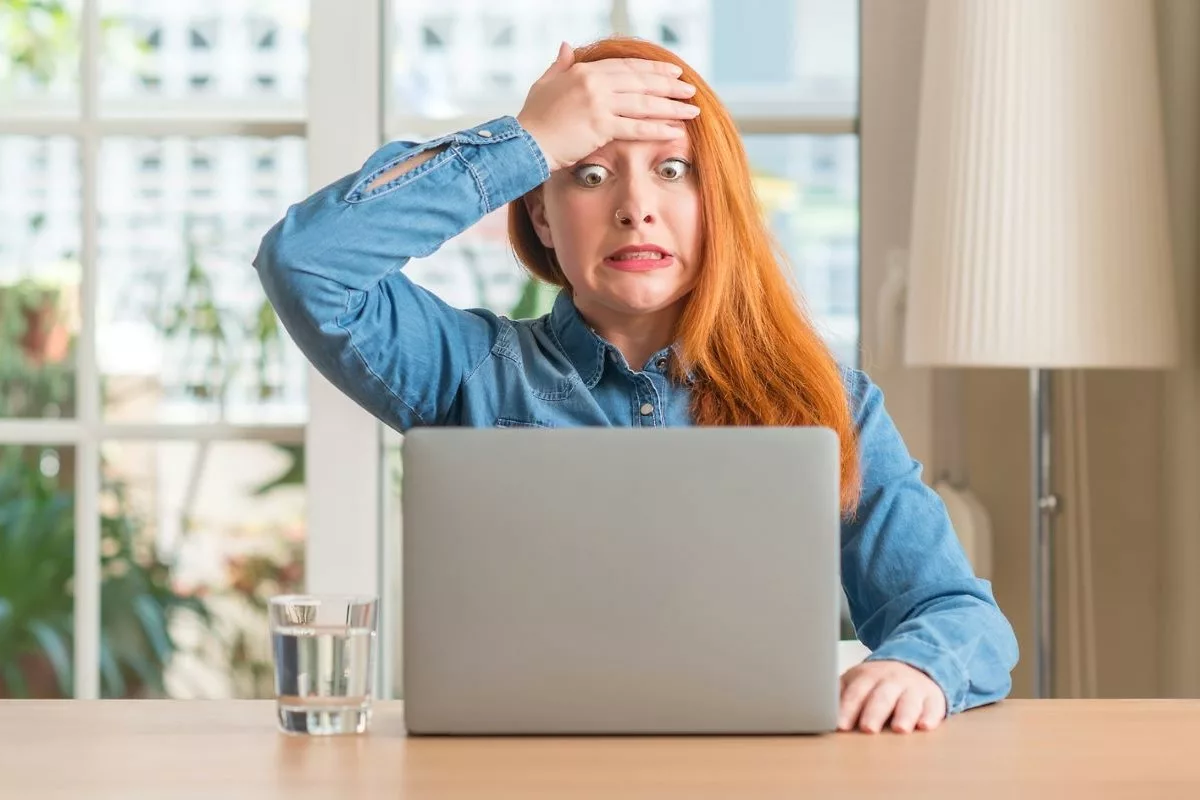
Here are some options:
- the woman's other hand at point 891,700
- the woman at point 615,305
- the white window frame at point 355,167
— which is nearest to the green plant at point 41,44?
the white window frame at point 355,167

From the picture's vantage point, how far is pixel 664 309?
59.9 inches

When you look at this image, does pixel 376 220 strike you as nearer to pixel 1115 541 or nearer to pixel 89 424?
pixel 89 424

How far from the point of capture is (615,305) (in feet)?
4.69

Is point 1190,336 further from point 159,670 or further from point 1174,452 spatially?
point 159,670

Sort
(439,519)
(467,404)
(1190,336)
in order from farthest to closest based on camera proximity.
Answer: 1. (1190,336)
2. (467,404)
3. (439,519)

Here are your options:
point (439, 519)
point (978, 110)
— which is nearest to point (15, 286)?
point (978, 110)

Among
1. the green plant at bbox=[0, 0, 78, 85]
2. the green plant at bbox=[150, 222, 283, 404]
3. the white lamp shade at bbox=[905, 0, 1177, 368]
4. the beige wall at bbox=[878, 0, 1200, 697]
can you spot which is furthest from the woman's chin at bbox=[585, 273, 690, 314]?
the green plant at bbox=[0, 0, 78, 85]

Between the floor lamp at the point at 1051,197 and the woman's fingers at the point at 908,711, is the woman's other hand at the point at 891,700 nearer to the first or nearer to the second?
the woman's fingers at the point at 908,711

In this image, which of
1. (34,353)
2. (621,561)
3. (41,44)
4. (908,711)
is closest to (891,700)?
(908,711)

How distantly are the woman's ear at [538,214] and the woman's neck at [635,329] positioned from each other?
93mm

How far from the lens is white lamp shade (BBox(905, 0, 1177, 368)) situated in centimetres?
196

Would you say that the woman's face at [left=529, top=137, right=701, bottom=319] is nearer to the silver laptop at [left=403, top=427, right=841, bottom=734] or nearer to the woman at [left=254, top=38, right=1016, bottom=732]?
the woman at [left=254, top=38, right=1016, bottom=732]

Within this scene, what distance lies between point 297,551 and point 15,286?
0.70m

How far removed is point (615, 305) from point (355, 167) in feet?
3.55
